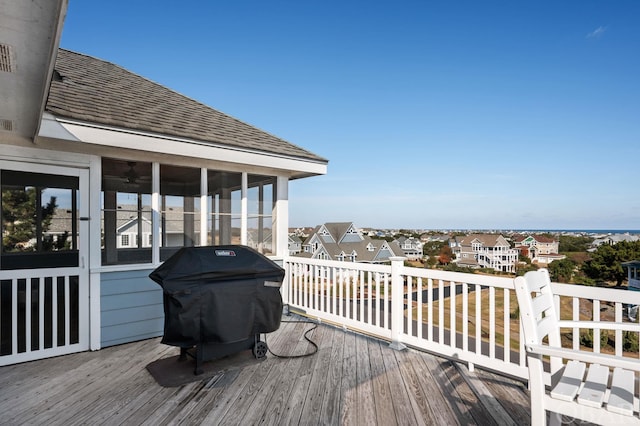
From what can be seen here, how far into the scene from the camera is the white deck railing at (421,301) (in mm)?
2424

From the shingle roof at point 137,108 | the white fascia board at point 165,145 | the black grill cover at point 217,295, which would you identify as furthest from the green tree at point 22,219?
the black grill cover at point 217,295

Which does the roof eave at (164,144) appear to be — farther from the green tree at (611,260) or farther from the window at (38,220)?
the green tree at (611,260)

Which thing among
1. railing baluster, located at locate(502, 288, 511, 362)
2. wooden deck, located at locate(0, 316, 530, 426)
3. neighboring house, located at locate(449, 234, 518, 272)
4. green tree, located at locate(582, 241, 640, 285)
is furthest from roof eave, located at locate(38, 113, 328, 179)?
green tree, located at locate(582, 241, 640, 285)

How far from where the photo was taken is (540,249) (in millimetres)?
11008

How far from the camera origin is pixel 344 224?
18.3 meters

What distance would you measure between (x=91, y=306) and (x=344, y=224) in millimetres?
15317

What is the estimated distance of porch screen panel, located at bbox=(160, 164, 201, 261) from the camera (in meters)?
4.06

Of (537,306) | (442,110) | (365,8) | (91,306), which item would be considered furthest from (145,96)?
(442,110)

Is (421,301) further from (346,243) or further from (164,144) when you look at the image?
(346,243)

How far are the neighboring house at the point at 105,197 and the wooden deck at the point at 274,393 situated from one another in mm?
525

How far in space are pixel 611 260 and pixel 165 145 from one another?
2058 cm

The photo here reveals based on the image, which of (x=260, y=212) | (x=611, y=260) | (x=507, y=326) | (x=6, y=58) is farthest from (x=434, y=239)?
(x=6, y=58)

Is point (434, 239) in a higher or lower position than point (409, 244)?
higher

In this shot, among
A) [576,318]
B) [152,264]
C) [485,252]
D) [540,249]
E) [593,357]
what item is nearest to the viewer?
[593,357]
